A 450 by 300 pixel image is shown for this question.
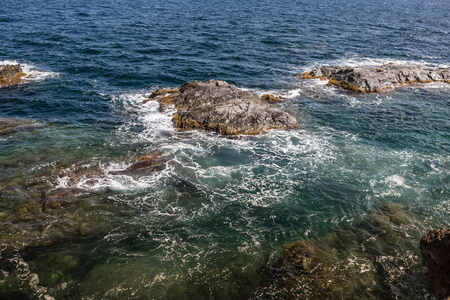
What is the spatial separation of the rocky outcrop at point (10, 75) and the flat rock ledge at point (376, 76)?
3810cm

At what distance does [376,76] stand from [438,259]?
3127cm

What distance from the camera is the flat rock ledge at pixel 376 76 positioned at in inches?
1485

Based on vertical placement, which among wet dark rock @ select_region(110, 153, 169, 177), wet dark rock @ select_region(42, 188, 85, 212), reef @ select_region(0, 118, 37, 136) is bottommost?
wet dark rock @ select_region(42, 188, 85, 212)

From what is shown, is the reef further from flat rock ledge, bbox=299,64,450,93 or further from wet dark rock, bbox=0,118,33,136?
flat rock ledge, bbox=299,64,450,93

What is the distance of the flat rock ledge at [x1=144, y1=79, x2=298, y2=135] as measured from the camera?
2827 cm

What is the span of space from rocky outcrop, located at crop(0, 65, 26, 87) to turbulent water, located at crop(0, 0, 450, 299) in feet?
6.06

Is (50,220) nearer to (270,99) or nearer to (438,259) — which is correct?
(438,259)

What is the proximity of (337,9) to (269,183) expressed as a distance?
299 feet

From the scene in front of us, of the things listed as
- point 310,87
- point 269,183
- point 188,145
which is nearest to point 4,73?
point 188,145

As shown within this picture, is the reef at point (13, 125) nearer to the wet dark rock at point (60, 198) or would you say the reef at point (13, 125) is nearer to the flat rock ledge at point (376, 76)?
the wet dark rock at point (60, 198)

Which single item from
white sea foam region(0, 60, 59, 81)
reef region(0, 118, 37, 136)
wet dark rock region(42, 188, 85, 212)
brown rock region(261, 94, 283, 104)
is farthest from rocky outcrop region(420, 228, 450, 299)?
white sea foam region(0, 60, 59, 81)

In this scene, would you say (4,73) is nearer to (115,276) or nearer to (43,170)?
(43,170)

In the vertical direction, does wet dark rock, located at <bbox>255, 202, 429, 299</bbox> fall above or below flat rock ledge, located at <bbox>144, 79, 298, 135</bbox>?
below

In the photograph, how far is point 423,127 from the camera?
29312 millimetres
